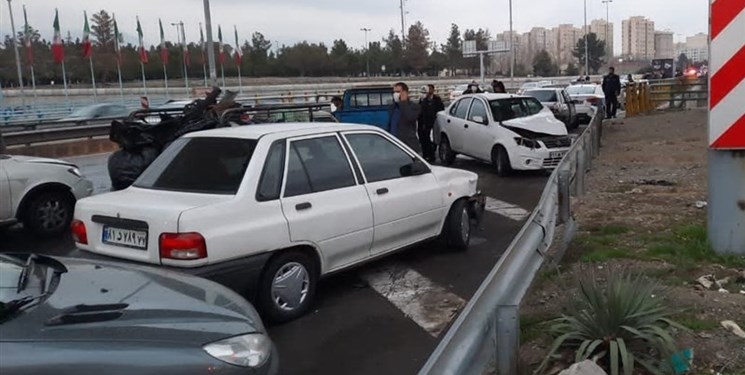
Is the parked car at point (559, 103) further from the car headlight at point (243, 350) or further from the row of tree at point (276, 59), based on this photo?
the row of tree at point (276, 59)

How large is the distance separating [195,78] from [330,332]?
88.5 meters

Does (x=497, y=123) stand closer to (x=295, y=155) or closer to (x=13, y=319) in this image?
(x=295, y=155)

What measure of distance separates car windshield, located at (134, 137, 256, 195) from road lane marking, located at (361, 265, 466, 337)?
5.81ft

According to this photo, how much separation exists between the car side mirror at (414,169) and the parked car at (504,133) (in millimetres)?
6024

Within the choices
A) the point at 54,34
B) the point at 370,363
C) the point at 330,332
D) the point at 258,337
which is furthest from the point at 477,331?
the point at 54,34

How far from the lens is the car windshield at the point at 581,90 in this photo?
1010 inches

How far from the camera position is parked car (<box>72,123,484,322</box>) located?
5.09 metres

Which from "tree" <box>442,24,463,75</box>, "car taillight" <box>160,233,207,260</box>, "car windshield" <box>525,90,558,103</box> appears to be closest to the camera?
"car taillight" <box>160,233,207,260</box>

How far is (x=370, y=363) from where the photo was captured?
4.75 metres

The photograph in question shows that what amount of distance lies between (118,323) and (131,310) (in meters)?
0.19

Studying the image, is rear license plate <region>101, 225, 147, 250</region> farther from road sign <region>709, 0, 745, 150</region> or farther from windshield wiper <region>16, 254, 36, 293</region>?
road sign <region>709, 0, 745, 150</region>

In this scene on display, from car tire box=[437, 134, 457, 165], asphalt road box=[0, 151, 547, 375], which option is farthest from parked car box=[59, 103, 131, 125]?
asphalt road box=[0, 151, 547, 375]

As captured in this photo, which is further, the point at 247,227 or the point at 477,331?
the point at 247,227

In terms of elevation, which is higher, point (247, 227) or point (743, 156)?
point (743, 156)
